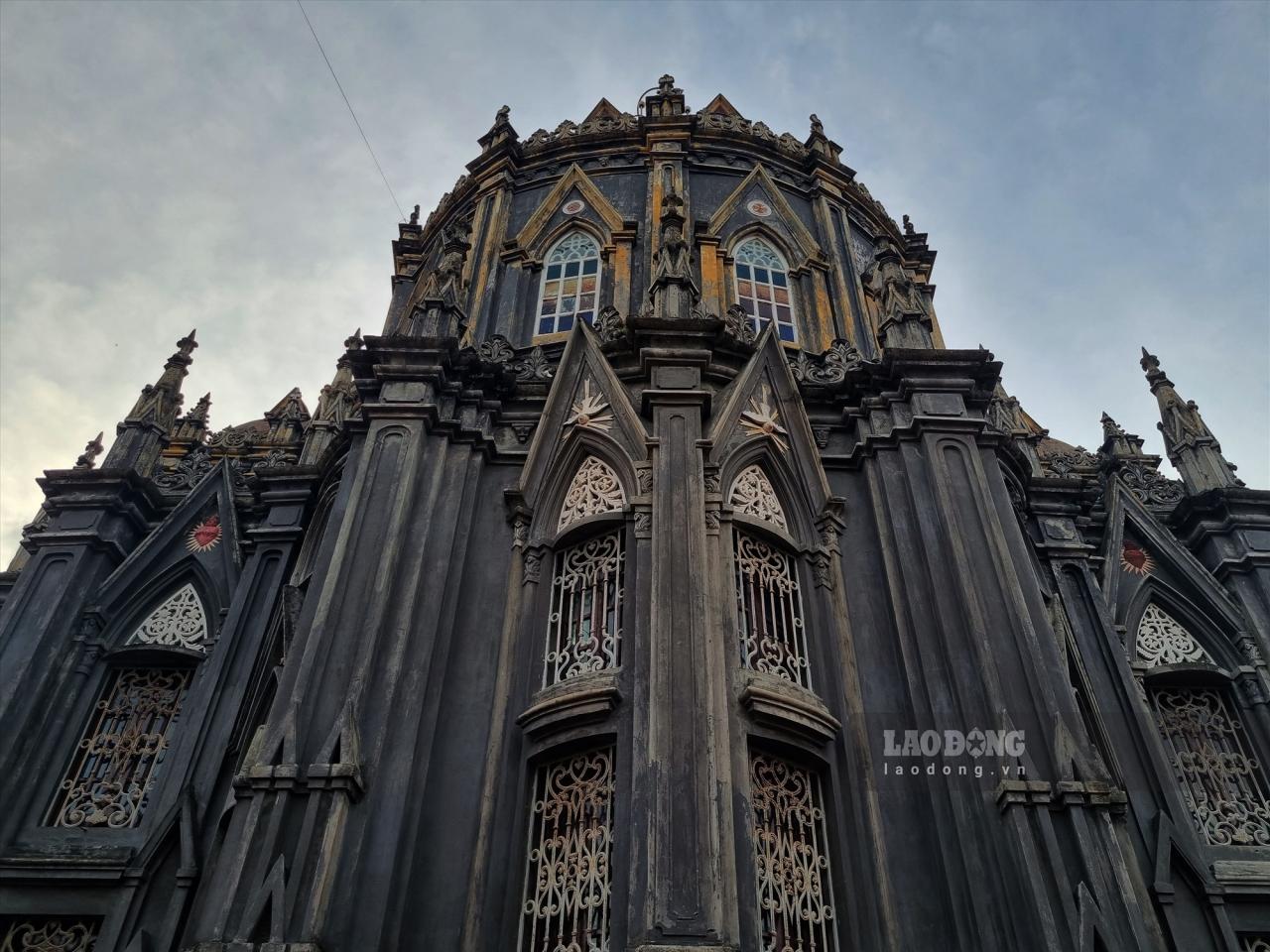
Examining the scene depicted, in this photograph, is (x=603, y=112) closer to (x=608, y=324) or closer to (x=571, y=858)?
(x=608, y=324)

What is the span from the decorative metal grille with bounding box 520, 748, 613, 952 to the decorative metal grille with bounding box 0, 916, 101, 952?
6.29 metres

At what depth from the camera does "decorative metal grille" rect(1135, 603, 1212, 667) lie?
1526 centimetres

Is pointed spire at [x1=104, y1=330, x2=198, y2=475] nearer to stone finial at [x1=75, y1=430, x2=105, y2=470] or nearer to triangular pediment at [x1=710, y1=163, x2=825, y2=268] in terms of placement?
stone finial at [x1=75, y1=430, x2=105, y2=470]

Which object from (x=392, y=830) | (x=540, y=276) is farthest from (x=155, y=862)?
(x=540, y=276)

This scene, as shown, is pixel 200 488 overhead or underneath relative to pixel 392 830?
overhead

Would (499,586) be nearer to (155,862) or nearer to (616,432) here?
(616,432)

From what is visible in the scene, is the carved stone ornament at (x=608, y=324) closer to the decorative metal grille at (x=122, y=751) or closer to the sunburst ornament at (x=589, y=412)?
the sunburst ornament at (x=589, y=412)

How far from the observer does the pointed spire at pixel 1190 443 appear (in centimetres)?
1707

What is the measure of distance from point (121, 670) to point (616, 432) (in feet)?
28.4

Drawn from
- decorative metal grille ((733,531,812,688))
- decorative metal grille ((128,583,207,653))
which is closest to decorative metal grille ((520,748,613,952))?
decorative metal grille ((733,531,812,688))

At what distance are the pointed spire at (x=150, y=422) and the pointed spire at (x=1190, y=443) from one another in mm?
17919

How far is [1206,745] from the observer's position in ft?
47.7

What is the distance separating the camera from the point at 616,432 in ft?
41.4

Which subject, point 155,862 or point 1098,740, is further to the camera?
point 1098,740
